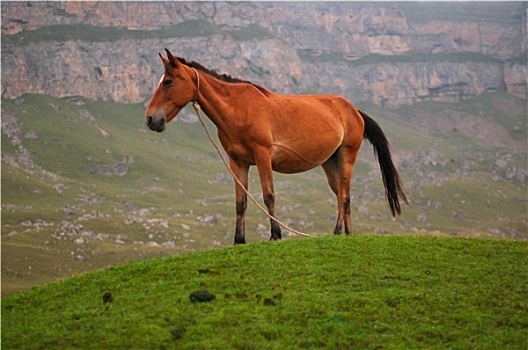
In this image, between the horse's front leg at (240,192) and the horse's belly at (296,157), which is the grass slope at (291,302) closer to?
the horse's front leg at (240,192)

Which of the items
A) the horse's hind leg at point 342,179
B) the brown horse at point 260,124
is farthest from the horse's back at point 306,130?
the horse's hind leg at point 342,179

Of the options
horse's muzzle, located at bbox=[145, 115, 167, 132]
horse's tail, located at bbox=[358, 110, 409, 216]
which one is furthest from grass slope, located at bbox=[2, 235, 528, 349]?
horse's tail, located at bbox=[358, 110, 409, 216]

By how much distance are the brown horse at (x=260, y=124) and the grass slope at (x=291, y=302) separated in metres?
2.06

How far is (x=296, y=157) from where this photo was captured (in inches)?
779

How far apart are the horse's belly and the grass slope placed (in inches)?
81.0

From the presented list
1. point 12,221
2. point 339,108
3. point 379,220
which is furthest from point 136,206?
point 339,108

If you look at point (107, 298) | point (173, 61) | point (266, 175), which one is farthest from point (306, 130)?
point (107, 298)

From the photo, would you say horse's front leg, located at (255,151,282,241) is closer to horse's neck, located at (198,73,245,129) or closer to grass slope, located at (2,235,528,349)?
grass slope, located at (2,235,528,349)

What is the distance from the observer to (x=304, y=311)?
14.6 metres

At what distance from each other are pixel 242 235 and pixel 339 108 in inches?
182

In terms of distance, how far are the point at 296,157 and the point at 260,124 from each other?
150cm

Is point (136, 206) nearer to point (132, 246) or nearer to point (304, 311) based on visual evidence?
point (132, 246)

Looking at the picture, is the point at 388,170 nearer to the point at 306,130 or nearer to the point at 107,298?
the point at 306,130

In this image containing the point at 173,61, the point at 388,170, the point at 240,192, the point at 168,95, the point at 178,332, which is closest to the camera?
the point at 178,332
